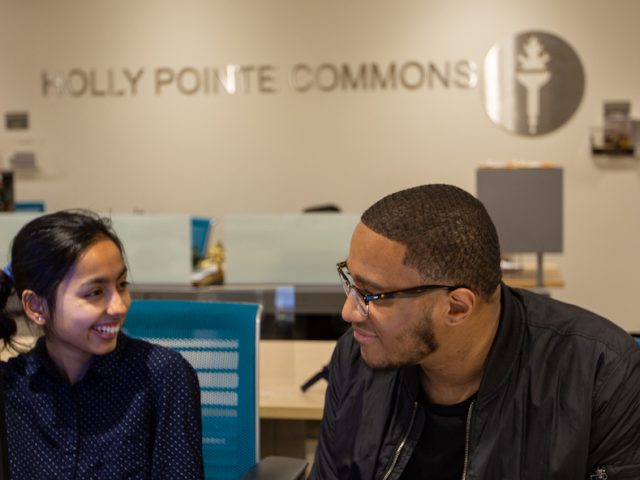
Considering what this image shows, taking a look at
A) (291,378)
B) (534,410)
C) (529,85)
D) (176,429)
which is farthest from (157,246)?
(529,85)

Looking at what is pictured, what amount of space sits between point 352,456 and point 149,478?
0.54m

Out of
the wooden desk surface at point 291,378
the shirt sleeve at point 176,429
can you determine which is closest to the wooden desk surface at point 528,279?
→ the wooden desk surface at point 291,378

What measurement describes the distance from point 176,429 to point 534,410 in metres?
0.77

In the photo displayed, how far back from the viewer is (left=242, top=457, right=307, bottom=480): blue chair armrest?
177 centimetres

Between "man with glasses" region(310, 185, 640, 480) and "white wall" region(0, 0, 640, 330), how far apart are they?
4959mm

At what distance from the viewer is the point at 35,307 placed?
5.90ft

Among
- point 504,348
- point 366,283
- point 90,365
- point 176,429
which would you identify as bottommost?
point 176,429

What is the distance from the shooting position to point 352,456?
1.44 m

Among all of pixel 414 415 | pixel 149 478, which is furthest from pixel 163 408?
pixel 414 415

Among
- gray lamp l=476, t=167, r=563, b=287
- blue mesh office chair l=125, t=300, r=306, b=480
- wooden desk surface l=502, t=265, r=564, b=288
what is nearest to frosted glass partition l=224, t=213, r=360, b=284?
gray lamp l=476, t=167, r=563, b=287

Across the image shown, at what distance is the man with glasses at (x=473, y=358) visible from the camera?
4.22ft

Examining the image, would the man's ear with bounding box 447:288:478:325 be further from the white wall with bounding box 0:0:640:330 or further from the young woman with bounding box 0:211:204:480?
the white wall with bounding box 0:0:640:330

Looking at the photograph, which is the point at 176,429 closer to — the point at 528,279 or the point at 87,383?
the point at 87,383

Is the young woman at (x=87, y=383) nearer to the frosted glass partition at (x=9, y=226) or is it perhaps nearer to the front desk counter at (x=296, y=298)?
the front desk counter at (x=296, y=298)
